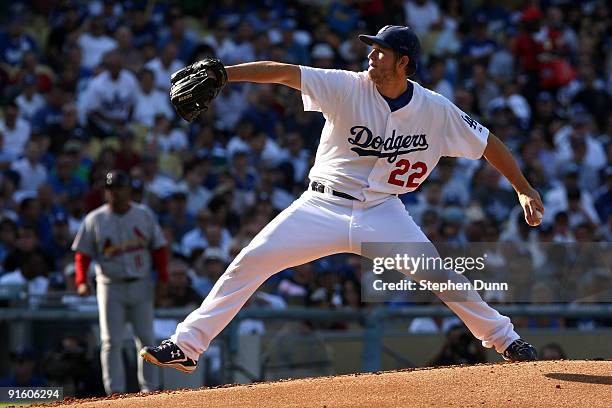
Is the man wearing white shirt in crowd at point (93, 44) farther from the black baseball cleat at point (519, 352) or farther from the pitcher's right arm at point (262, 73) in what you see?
the black baseball cleat at point (519, 352)

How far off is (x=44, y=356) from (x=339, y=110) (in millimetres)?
4884

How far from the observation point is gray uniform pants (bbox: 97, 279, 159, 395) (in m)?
9.33

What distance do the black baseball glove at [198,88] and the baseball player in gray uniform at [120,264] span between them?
3.45 m

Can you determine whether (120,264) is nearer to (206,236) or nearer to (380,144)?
(206,236)

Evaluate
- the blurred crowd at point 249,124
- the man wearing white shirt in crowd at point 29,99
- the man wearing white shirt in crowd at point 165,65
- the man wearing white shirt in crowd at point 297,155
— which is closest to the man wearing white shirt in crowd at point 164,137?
the blurred crowd at point 249,124

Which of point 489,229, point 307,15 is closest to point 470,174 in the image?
point 489,229

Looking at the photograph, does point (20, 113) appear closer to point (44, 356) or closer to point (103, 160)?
point (103, 160)

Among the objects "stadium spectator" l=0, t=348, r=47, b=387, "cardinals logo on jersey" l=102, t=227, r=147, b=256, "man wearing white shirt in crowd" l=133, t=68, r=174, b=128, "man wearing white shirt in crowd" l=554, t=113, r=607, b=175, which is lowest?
"stadium spectator" l=0, t=348, r=47, b=387

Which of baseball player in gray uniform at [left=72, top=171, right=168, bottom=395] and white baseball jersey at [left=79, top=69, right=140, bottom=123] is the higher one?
white baseball jersey at [left=79, top=69, right=140, bottom=123]

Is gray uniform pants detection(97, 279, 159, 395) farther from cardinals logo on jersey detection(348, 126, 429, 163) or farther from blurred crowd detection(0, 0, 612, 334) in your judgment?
cardinals logo on jersey detection(348, 126, 429, 163)

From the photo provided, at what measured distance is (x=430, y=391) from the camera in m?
6.11

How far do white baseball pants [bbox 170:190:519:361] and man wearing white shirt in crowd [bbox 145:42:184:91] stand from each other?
803 centimetres

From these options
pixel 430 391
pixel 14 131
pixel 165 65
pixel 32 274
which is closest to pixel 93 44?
pixel 165 65

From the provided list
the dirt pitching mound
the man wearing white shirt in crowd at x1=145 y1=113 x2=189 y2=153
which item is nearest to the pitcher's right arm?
the dirt pitching mound
